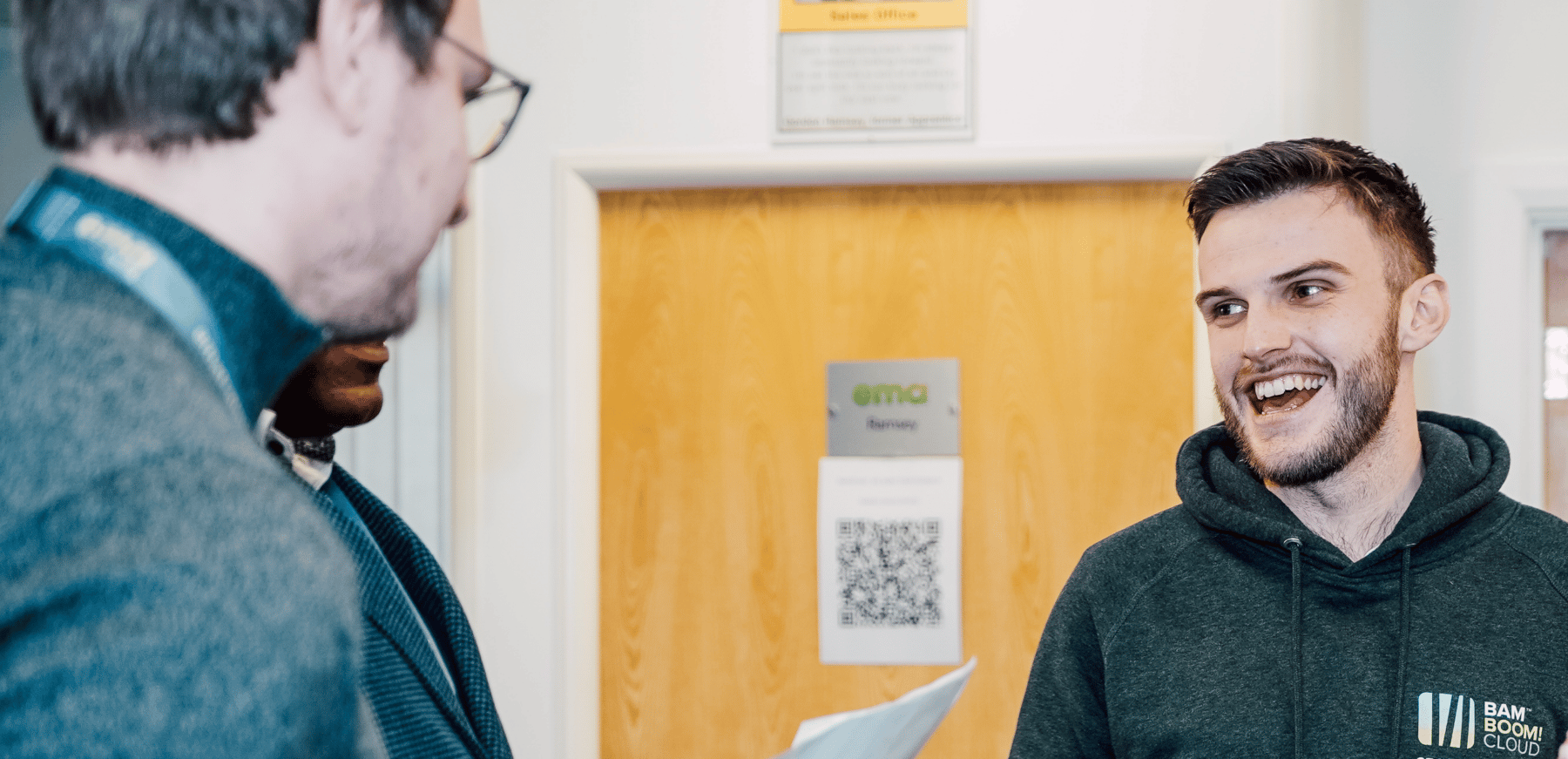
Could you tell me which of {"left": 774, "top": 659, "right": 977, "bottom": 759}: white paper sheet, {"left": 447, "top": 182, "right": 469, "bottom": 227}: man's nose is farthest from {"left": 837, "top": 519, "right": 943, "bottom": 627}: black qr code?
{"left": 447, "top": 182, "right": 469, "bottom": 227}: man's nose

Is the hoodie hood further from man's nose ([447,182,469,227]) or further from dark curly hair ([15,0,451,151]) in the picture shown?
dark curly hair ([15,0,451,151])

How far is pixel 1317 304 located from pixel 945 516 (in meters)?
0.81

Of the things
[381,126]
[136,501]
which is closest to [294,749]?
[136,501]

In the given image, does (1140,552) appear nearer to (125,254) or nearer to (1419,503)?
(1419,503)

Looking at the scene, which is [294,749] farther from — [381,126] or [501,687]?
[501,687]

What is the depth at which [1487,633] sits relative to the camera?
3.35ft

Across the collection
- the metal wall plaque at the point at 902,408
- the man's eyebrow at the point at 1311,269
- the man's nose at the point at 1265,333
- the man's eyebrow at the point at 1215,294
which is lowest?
the metal wall plaque at the point at 902,408

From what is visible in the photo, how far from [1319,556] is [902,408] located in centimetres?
81

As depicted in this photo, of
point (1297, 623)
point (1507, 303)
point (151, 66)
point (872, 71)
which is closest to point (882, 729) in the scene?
point (151, 66)

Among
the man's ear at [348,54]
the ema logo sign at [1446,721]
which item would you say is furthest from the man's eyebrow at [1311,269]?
the man's ear at [348,54]

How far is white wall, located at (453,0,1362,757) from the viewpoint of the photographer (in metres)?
1.72

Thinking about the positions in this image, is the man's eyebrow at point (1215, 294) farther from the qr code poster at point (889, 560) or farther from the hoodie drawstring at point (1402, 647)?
the qr code poster at point (889, 560)

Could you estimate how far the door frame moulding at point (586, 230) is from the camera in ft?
5.75

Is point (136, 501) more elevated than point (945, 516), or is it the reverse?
point (136, 501)
